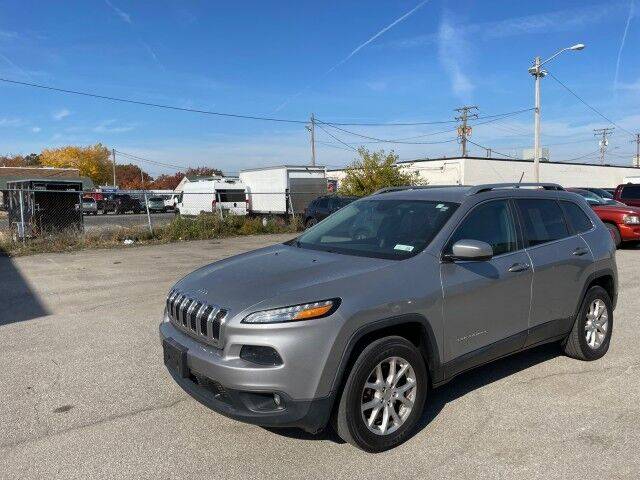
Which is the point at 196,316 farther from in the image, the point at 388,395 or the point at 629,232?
the point at 629,232

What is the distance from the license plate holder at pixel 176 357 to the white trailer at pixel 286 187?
19.4 m

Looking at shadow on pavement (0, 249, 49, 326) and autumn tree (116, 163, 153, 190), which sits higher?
autumn tree (116, 163, 153, 190)

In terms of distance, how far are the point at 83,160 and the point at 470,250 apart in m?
101

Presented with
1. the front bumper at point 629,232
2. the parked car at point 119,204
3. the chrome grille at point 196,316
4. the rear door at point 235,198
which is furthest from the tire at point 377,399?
the parked car at point 119,204

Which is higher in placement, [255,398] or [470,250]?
[470,250]

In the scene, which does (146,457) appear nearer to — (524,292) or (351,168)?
(524,292)

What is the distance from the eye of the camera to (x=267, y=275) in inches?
140

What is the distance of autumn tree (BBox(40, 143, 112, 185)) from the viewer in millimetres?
93562

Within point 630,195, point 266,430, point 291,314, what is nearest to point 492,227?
point 291,314

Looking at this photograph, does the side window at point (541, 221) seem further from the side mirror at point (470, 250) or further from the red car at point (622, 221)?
the red car at point (622, 221)

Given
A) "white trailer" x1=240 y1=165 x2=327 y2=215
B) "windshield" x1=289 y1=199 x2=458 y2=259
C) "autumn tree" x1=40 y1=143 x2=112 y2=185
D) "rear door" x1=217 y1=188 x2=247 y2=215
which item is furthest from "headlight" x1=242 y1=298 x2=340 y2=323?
"autumn tree" x1=40 y1=143 x2=112 y2=185

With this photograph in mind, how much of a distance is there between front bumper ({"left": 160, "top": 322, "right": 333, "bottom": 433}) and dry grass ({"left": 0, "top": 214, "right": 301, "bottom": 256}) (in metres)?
12.2

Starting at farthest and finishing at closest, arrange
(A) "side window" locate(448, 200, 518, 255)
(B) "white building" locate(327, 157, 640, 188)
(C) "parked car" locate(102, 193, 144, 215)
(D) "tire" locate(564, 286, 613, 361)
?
1. (B) "white building" locate(327, 157, 640, 188)
2. (C) "parked car" locate(102, 193, 144, 215)
3. (D) "tire" locate(564, 286, 613, 361)
4. (A) "side window" locate(448, 200, 518, 255)

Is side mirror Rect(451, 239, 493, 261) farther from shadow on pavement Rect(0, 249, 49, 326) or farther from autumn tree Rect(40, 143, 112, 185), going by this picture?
autumn tree Rect(40, 143, 112, 185)
